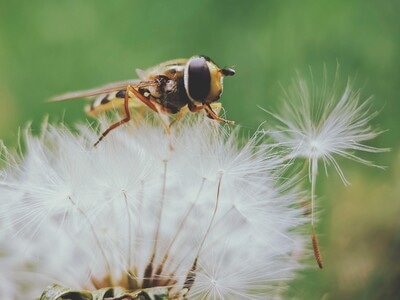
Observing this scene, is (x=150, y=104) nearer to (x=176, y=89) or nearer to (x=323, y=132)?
(x=176, y=89)

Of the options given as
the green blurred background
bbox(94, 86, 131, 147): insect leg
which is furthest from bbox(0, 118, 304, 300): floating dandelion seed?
the green blurred background

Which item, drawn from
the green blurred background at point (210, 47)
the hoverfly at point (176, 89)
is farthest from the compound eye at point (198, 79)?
the green blurred background at point (210, 47)

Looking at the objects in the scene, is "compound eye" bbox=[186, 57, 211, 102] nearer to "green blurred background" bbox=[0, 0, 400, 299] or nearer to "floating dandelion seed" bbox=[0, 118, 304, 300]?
"floating dandelion seed" bbox=[0, 118, 304, 300]

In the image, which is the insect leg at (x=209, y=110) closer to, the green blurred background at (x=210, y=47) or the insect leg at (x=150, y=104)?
the insect leg at (x=150, y=104)

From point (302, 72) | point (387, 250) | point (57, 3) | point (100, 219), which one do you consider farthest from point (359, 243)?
point (57, 3)

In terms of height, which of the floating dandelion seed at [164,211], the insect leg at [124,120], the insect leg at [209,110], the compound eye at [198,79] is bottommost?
the floating dandelion seed at [164,211]

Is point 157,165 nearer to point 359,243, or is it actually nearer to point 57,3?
point 359,243
